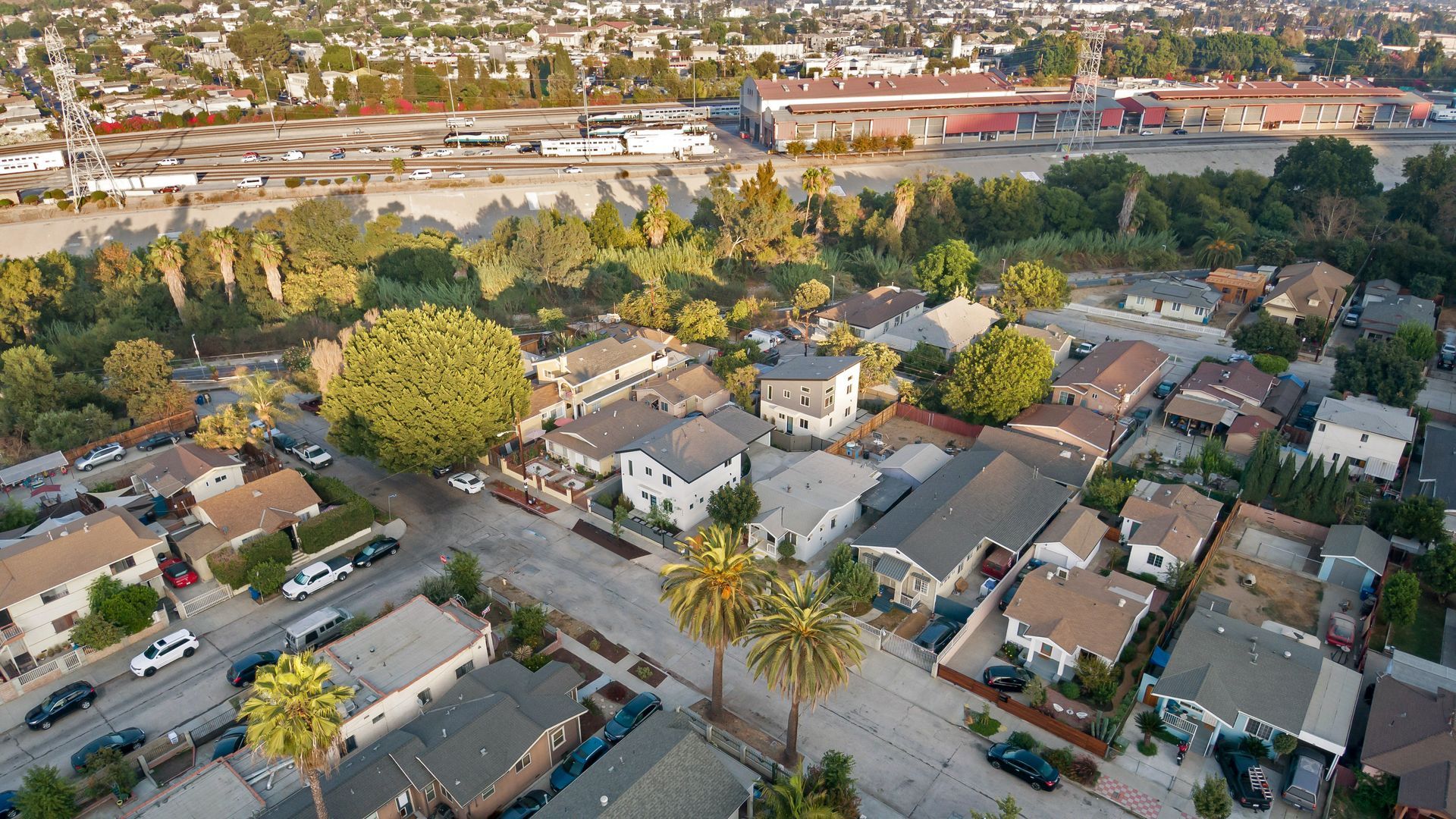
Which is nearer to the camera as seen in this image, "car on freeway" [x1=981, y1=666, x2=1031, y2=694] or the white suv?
"car on freeway" [x1=981, y1=666, x2=1031, y2=694]

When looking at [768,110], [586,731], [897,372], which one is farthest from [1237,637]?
[768,110]

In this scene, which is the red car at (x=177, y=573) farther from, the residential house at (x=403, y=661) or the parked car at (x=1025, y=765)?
the parked car at (x=1025, y=765)

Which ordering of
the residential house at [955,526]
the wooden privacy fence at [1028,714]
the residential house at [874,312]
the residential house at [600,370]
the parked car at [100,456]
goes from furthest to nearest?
the residential house at [874,312]
the residential house at [600,370]
the parked car at [100,456]
the residential house at [955,526]
the wooden privacy fence at [1028,714]

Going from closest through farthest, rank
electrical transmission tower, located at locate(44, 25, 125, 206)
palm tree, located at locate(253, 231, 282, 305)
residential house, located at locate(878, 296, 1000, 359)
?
residential house, located at locate(878, 296, 1000, 359), palm tree, located at locate(253, 231, 282, 305), electrical transmission tower, located at locate(44, 25, 125, 206)

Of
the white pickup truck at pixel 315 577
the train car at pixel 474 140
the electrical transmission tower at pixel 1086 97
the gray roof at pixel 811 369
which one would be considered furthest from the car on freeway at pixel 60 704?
the electrical transmission tower at pixel 1086 97

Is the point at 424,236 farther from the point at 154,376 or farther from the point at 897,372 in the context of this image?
the point at 897,372

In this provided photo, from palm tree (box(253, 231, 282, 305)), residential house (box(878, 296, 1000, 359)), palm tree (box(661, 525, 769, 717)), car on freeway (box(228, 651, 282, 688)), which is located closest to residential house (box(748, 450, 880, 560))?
palm tree (box(661, 525, 769, 717))

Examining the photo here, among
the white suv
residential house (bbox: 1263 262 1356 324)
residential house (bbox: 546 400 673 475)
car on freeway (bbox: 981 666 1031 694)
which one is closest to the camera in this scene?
car on freeway (bbox: 981 666 1031 694)

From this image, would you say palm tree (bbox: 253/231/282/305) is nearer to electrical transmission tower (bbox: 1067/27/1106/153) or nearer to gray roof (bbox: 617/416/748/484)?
gray roof (bbox: 617/416/748/484)
